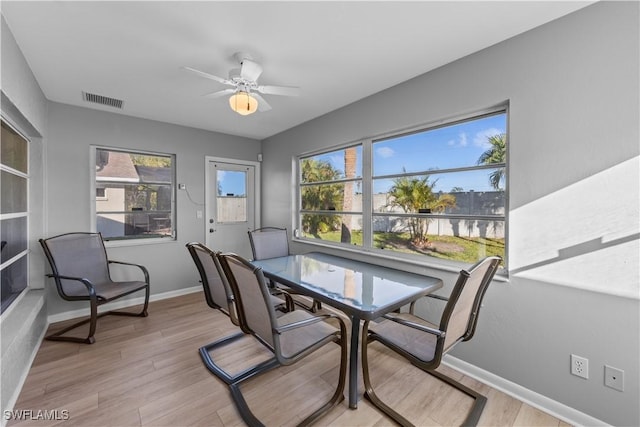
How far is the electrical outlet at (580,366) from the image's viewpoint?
1.58 m

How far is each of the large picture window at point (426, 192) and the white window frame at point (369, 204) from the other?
0.01 meters

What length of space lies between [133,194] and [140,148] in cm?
62

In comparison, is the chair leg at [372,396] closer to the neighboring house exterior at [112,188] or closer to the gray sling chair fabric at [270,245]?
the gray sling chair fabric at [270,245]

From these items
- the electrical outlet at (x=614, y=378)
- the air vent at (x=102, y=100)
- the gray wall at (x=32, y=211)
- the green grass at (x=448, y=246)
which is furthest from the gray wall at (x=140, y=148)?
the electrical outlet at (x=614, y=378)

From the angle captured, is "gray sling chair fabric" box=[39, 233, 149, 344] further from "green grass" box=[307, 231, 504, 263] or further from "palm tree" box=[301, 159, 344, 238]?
"green grass" box=[307, 231, 504, 263]

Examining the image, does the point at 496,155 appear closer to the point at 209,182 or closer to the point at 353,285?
the point at 353,285

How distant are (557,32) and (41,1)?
310cm

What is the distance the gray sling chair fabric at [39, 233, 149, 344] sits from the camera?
2.52 m

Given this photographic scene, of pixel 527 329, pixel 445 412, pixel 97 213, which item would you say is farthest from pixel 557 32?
pixel 97 213

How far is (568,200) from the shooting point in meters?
1.63

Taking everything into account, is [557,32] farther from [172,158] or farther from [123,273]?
[123,273]

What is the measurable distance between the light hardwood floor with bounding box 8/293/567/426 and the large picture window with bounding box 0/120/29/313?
2.26 feet

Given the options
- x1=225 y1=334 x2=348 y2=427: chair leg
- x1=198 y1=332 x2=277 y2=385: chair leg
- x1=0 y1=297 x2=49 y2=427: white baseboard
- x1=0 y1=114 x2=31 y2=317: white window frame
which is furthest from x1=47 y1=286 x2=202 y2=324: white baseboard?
x1=225 y1=334 x2=348 y2=427: chair leg

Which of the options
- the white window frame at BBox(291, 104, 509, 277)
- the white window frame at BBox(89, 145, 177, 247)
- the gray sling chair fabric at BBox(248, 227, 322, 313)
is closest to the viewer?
the white window frame at BBox(291, 104, 509, 277)
